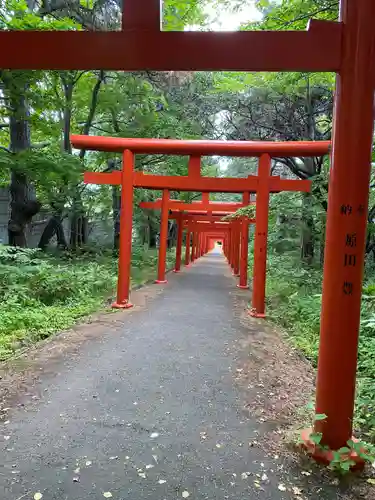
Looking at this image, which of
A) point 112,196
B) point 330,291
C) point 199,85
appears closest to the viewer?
point 330,291

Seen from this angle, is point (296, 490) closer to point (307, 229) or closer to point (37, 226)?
point (307, 229)

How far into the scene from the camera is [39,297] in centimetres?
743

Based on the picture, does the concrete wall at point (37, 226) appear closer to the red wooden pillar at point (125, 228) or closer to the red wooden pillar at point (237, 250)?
the red wooden pillar at point (237, 250)

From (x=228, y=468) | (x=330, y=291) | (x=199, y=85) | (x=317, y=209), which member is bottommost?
(x=228, y=468)

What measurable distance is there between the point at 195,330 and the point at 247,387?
2.35m

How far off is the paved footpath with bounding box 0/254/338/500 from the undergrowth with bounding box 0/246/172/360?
105 centimetres

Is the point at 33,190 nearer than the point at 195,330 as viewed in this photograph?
No

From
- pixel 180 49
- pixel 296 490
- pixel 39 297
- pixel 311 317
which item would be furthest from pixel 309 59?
pixel 39 297

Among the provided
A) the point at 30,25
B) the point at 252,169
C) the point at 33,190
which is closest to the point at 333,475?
the point at 30,25

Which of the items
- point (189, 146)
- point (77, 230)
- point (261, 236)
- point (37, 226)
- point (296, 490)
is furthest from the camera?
point (37, 226)

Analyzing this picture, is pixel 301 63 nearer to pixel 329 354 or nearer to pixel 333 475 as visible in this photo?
pixel 329 354

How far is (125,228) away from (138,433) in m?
5.13

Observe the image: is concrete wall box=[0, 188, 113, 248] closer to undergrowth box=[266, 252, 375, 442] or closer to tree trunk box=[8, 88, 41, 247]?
tree trunk box=[8, 88, 41, 247]

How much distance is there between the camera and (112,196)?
16.2 m
